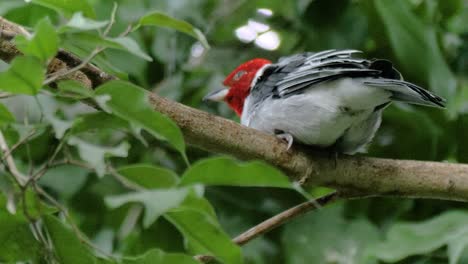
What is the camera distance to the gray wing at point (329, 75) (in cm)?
290

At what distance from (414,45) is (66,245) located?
2511mm

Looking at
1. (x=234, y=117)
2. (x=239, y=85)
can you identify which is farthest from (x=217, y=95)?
(x=234, y=117)

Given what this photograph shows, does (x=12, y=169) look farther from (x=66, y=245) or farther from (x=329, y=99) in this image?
(x=329, y=99)

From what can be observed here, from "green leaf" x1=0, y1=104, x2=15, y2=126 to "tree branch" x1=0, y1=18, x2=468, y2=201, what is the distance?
2.40ft

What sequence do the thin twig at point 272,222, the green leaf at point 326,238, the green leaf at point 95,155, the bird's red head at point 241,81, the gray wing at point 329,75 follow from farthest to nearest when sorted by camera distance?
the green leaf at point 326,238, the bird's red head at point 241,81, the gray wing at point 329,75, the thin twig at point 272,222, the green leaf at point 95,155

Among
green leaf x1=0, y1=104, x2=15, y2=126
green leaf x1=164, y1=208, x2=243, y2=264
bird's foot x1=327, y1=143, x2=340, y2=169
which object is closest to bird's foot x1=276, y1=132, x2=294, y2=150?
bird's foot x1=327, y1=143, x2=340, y2=169

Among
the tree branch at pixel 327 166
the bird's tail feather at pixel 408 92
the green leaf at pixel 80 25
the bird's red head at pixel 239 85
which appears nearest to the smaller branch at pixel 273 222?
the tree branch at pixel 327 166

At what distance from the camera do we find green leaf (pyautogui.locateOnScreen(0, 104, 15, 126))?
1806 mm

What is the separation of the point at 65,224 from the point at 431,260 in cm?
204

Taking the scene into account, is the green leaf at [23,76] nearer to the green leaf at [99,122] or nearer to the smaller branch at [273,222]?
the green leaf at [99,122]

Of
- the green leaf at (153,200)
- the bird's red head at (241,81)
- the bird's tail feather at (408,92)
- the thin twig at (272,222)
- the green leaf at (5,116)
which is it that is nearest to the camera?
the green leaf at (153,200)

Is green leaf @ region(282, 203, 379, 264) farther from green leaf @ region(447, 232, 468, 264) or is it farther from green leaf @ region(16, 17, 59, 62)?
green leaf @ region(16, 17, 59, 62)

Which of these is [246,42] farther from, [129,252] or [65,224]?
[65,224]

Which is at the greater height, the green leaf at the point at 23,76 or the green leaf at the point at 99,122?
the green leaf at the point at 23,76
